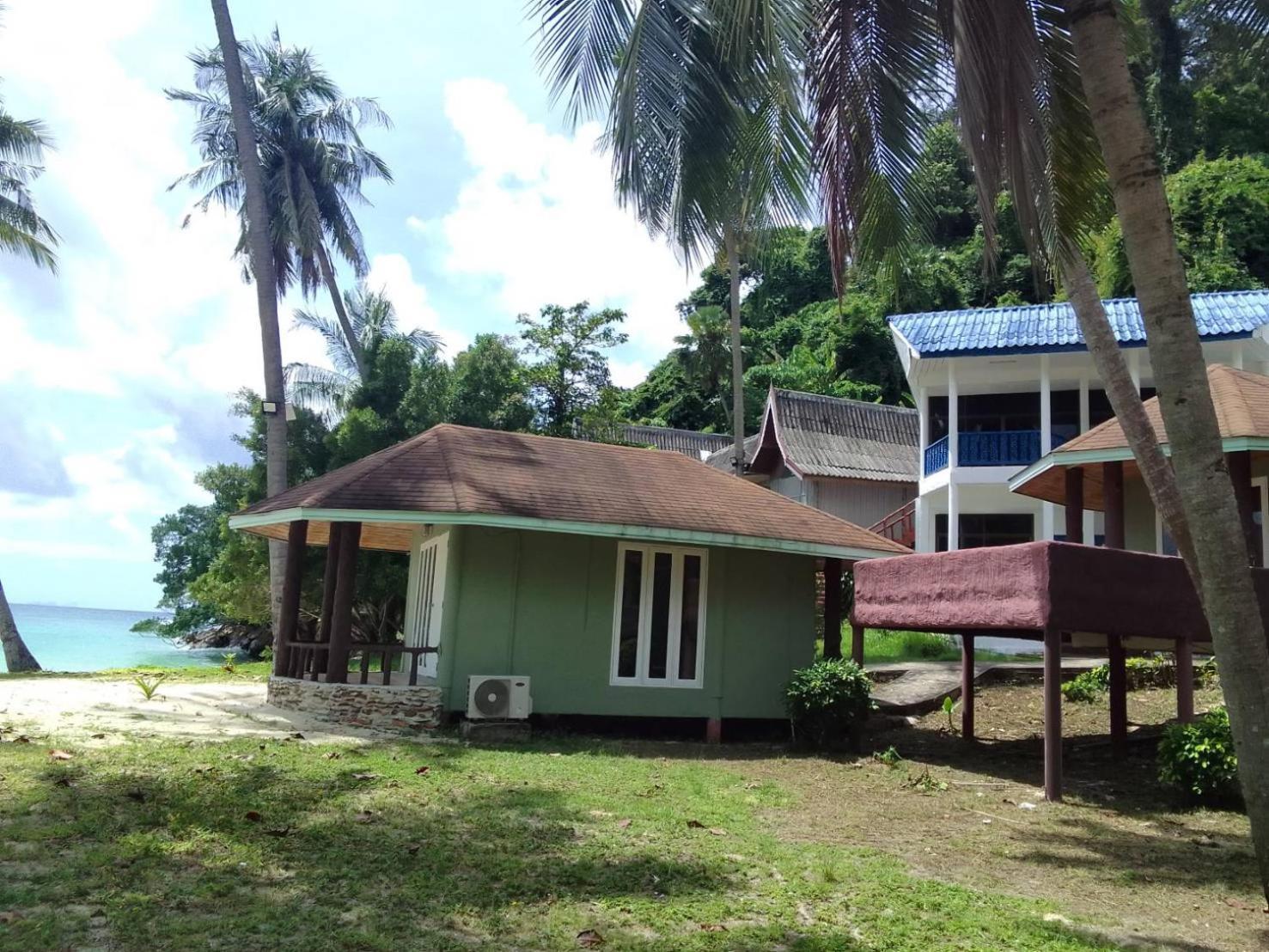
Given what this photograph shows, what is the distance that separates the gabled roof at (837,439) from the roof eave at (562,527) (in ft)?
52.0

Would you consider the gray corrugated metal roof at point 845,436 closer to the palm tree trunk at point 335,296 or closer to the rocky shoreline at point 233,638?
the palm tree trunk at point 335,296

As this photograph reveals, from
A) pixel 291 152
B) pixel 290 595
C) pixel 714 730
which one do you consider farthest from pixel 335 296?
pixel 714 730

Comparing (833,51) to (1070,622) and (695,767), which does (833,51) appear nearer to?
(1070,622)

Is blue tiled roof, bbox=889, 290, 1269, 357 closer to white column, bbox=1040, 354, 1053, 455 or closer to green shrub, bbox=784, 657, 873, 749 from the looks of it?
white column, bbox=1040, 354, 1053, 455

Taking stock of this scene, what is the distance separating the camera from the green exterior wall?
41.3 feet

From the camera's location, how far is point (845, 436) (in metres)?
31.3

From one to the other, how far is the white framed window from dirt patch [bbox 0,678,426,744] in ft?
11.2

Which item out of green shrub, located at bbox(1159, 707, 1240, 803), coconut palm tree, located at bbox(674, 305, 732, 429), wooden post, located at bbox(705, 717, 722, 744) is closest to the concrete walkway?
wooden post, located at bbox(705, 717, 722, 744)

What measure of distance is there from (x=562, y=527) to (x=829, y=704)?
388 cm

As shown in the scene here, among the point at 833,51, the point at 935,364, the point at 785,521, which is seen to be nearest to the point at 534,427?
the point at 935,364

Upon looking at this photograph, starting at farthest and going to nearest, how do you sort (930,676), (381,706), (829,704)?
(930,676) < (829,704) < (381,706)

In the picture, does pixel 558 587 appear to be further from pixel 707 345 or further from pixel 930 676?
pixel 707 345

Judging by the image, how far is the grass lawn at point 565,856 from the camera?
5113 mm

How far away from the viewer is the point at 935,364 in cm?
2444
